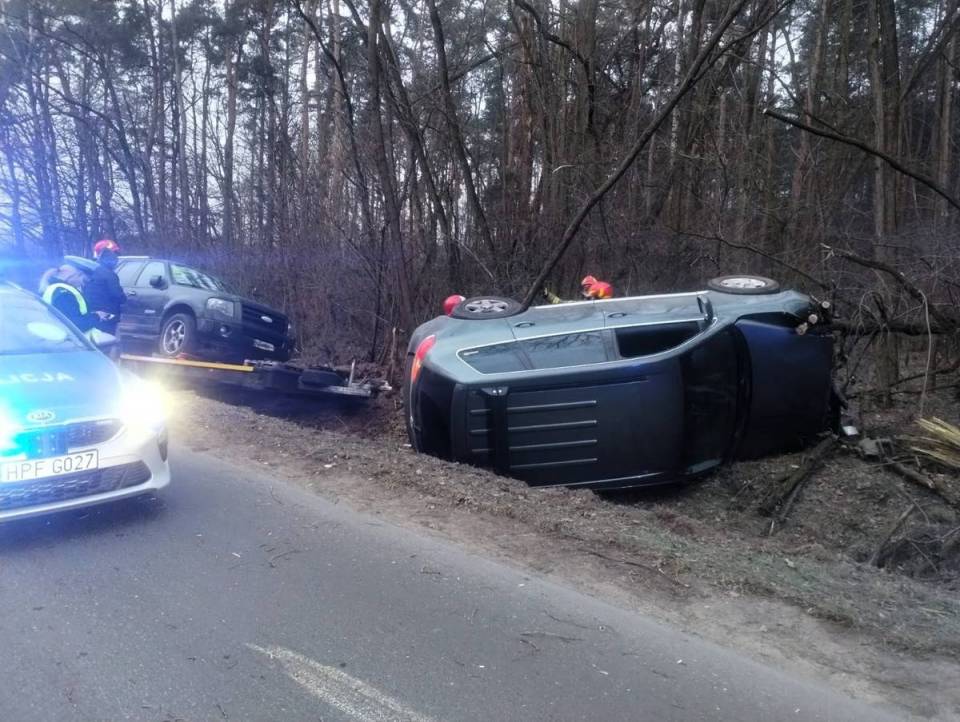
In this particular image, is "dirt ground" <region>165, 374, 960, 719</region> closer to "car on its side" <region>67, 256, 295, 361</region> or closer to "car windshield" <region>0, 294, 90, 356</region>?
"car windshield" <region>0, 294, 90, 356</region>

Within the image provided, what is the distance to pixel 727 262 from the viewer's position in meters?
12.2

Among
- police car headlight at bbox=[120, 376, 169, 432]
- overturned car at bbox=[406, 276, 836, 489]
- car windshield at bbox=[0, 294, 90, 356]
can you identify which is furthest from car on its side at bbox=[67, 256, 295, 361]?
police car headlight at bbox=[120, 376, 169, 432]

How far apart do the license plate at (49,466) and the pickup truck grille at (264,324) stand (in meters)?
7.97

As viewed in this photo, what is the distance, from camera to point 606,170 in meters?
13.9

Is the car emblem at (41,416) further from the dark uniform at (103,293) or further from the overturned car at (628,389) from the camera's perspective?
the dark uniform at (103,293)

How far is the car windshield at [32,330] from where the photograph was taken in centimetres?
614

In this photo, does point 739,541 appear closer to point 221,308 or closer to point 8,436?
point 8,436

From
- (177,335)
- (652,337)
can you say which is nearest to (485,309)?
(652,337)

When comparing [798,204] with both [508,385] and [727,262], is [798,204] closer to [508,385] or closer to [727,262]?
[727,262]

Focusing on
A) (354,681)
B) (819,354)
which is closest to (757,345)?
(819,354)

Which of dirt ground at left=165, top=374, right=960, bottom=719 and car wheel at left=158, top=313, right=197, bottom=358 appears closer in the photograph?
dirt ground at left=165, top=374, right=960, bottom=719

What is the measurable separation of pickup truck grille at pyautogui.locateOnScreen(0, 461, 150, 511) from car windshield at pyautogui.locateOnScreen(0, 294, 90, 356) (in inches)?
52.7

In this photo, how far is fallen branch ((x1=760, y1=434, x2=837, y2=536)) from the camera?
6980 mm

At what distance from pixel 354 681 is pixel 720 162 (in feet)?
36.8
